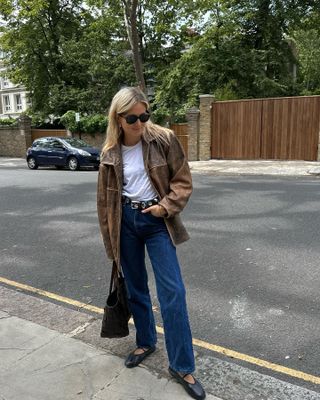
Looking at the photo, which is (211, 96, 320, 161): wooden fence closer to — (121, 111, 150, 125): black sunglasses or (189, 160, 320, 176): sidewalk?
(189, 160, 320, 176): sidewalk

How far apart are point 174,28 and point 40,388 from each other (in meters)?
26.9

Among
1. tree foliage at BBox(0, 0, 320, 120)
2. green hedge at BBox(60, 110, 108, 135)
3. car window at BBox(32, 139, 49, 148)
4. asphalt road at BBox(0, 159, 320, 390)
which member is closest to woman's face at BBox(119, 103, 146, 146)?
asphalt road at BBox(0, 159, 320, 390)

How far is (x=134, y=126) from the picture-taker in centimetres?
253

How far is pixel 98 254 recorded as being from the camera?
17.9 feet

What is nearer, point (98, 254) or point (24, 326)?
point (24, 326)

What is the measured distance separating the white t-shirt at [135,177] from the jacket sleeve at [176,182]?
4.9 inches

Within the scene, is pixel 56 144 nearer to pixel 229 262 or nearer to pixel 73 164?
pixel 73 164

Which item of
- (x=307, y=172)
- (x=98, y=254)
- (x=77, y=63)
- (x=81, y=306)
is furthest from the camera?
(x=77, y=63)

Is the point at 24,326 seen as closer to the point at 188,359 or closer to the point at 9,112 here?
the point at 188,359

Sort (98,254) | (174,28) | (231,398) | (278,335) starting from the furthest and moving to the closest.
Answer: (174,28), (98,254), (278,335), (231,398)

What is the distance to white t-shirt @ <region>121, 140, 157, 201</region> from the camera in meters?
2.59

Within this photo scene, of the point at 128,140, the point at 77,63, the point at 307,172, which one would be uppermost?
the point at 77,63

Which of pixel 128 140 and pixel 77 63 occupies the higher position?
pixel 77 63

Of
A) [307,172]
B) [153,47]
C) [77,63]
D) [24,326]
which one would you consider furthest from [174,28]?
[24,326]
